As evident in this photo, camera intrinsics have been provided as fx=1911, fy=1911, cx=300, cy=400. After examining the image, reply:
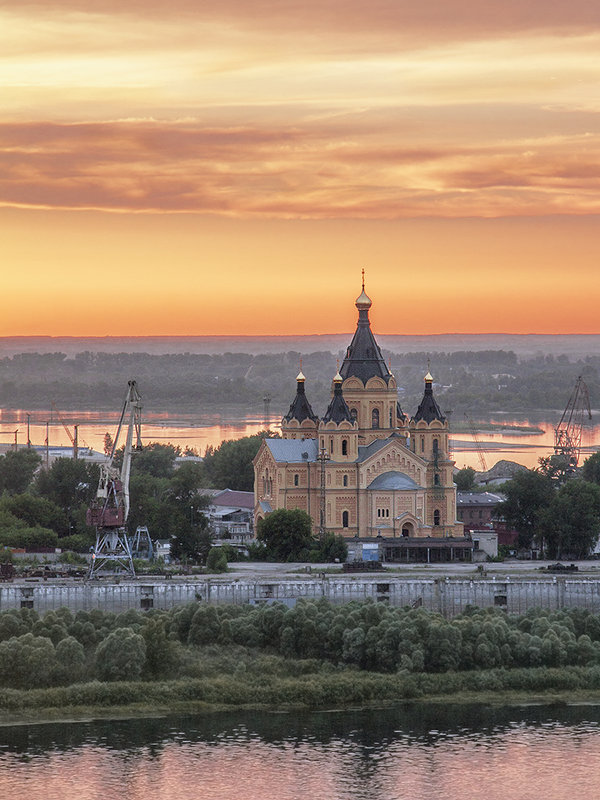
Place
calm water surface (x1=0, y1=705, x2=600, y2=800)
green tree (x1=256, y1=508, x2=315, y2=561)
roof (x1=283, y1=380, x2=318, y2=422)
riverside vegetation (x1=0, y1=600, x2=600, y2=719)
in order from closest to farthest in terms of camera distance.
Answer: calm water surface (x1=0, y1=705, x2=600, y2=800), riverside vegetation (x1=0, y1=600, x2=600, y2=719), green tree (x1=256, y1=508, x2=315, y2=561), roof (x1=283, y1=380, x2=318, y2=422)

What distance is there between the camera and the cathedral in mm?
83375

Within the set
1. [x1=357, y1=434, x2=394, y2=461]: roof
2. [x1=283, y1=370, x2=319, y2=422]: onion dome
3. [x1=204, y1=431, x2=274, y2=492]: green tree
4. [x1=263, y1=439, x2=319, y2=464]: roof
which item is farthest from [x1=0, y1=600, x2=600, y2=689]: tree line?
[x1=204, y1=431, x2=274, y2=492]: green tree

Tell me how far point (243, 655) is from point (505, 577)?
50.9ft

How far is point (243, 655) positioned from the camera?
6072cm

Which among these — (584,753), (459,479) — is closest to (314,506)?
(459,479)

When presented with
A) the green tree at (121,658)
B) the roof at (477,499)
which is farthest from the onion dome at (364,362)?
the green tree at (121,658)

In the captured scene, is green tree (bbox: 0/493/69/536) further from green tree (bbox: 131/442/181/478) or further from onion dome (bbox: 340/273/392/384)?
green tree (bbox: 131/442/181/478)

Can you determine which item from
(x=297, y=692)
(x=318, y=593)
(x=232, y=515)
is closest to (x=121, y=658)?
(x=297, y=692)

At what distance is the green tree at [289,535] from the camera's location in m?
80.4

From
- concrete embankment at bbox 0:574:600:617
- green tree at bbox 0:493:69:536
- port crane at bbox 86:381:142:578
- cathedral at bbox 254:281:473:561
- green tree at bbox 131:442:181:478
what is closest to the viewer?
concrete embankment at bbox 0:574:600:617

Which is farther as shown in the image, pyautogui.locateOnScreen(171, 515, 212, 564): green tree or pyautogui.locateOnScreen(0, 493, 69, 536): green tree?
pyautogui.locateOnScreen(0, 493, 69, 536): green tree

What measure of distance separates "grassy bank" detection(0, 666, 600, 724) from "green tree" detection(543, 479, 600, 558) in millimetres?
23918

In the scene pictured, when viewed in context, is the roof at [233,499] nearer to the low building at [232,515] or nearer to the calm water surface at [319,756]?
the low building at [232,515]

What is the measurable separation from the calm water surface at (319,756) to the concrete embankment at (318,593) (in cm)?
1216
